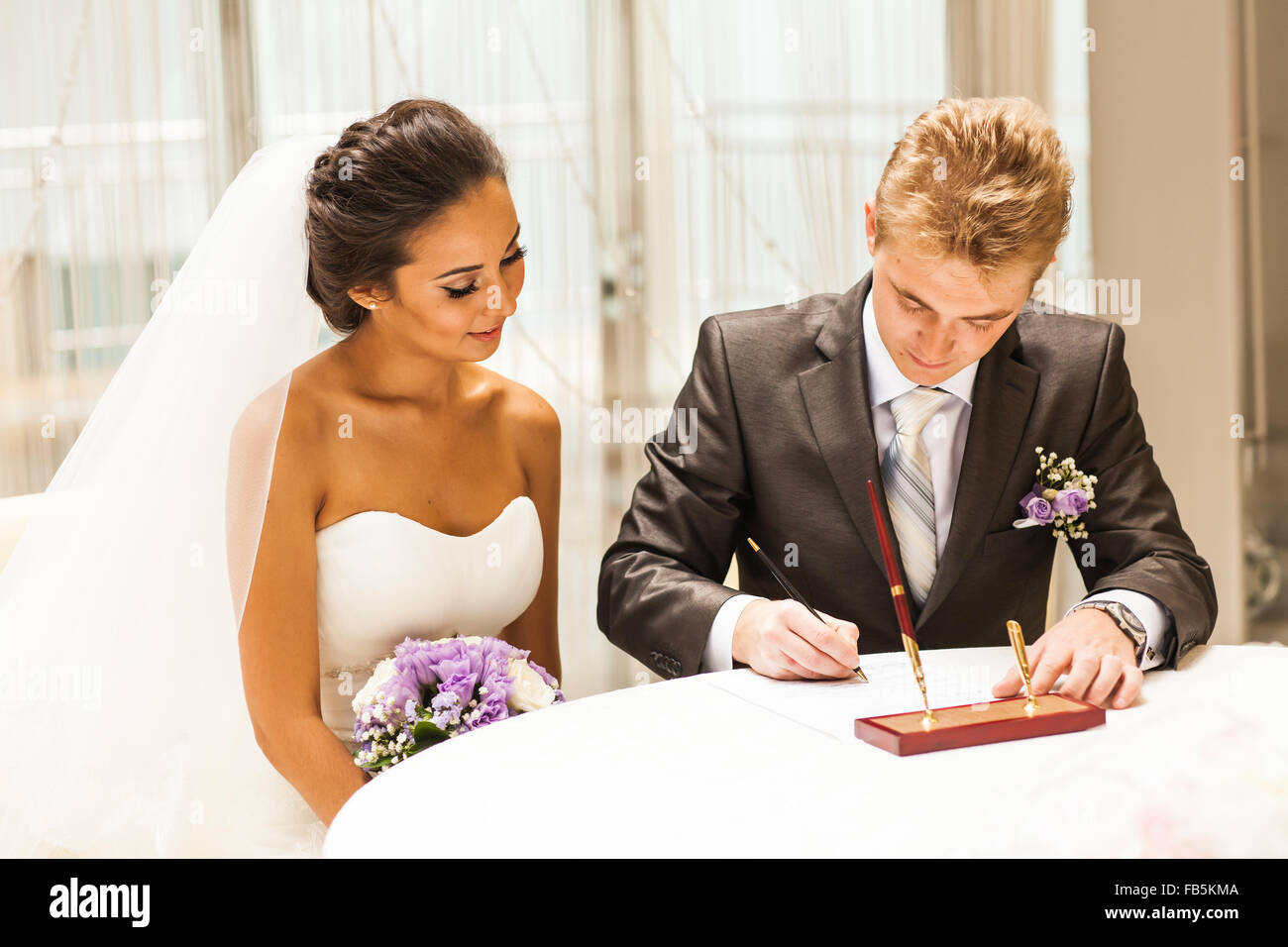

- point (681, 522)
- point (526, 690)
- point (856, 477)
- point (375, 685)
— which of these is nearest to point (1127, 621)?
point (856, 477)

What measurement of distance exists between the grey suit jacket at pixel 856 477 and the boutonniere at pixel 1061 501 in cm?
7

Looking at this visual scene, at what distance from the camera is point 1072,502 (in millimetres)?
1884

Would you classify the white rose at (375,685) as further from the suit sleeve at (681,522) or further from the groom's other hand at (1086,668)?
the groom's other hand at (1086,668)

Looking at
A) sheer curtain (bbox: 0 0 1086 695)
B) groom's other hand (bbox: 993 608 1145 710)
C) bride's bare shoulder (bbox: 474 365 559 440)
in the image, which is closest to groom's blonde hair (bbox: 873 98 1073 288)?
groom's other hand (bbox: 993 608 1145 710)

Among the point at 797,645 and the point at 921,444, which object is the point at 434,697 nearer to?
the point at 797,645

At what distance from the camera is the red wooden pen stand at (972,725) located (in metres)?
1.27

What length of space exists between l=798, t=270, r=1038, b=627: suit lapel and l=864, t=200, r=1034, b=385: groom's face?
0.13 metres

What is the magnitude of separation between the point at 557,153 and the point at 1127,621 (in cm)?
286

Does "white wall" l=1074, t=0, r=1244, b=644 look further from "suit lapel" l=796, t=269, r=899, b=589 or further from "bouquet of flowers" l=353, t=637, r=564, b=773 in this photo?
"bouquet of flowers" l=353, t=637, r=564, b=773

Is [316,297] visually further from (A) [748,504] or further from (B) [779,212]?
(B) [779,212]

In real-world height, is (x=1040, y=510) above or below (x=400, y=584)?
above

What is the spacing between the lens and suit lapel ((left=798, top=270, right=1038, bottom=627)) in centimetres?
197

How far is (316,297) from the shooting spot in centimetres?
199
